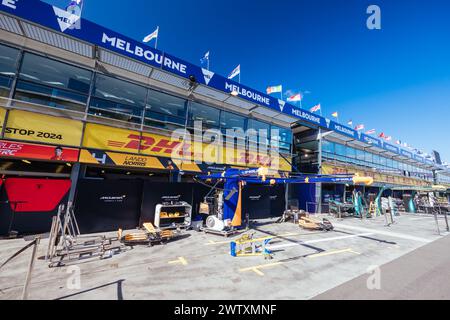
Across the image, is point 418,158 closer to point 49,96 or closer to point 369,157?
point 369,157

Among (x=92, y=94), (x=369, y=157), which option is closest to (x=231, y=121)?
(x=92, y=94)

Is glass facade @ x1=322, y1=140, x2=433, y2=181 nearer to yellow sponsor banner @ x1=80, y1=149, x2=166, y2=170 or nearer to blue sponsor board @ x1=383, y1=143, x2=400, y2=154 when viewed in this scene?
blue sponsor board @ x1=383, y1=143, x2=400, y2=154

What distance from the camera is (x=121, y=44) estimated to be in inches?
402

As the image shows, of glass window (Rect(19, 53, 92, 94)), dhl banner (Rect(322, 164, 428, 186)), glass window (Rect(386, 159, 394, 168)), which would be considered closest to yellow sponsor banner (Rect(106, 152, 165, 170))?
glass window (Rect(19, 53, 92, 94))

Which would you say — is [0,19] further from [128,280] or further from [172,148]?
[128,280]

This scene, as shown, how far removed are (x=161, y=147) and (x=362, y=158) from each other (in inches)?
1116

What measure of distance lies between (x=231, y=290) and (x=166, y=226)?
6919 millimetres

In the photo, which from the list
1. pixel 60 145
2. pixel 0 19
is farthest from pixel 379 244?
pixel 0 19

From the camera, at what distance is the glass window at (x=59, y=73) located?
34.0 feet

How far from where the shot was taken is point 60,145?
9281mm

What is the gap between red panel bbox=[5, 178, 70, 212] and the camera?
8242mm

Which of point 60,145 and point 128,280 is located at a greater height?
point 60,145

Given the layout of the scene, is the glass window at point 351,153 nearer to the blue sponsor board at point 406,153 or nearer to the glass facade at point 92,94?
the blue sponsor board at point 406,153

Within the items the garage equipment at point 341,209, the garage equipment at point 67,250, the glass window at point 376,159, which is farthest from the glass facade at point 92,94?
the glass window at point 376,159
